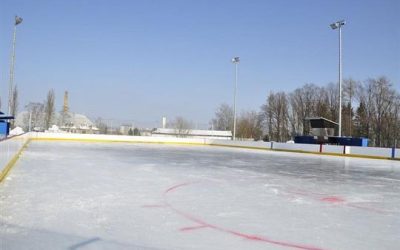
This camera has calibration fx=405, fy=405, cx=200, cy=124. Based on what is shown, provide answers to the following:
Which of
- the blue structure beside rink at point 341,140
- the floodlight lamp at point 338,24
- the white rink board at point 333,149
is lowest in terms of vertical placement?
the white rink board at point 333,149

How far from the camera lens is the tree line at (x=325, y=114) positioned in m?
51.8

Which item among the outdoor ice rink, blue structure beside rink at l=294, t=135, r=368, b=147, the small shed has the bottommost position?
the outdoor ice rink

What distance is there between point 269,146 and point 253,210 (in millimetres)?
25189

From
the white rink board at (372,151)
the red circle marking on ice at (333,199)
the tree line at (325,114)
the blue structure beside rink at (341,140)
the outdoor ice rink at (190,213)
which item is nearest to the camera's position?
the outdoor ice rink at (190,213)

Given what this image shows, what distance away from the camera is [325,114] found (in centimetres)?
5941

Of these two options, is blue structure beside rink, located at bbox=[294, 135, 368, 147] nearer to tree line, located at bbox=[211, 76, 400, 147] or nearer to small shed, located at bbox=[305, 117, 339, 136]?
small shed, located at bbox=[305, 117, 339, 136]

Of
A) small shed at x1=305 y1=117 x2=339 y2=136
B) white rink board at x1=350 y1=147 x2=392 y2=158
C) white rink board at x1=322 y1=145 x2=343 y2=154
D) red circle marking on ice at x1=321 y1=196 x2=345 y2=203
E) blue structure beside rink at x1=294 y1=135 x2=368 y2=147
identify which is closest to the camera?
red circle marking on ice at x1=321 y1=196 x2=345 y2=203

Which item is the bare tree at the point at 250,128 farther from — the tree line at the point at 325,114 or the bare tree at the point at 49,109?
the bare tree at the point at 49,109

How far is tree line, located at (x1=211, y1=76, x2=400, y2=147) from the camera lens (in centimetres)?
5184

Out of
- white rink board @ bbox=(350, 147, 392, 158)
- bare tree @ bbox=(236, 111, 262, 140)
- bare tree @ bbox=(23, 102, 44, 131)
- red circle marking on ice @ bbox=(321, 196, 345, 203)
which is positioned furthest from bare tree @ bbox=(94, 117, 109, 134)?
red circle marking on ice @ bbox=(321, 196, 345, 203)

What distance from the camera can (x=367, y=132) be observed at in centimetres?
5359

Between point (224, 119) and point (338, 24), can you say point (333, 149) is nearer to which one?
point (338, 24)

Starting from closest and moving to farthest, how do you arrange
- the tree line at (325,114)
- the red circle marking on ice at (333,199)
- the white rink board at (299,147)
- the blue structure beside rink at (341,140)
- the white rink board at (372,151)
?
1. the red circle marking on ice at (333,199)
2. the white rink board at (372,151)
3. the white rink board at (299,147)
4. the blue structure beside rink at (341,140)
5. the tree line at (325,114)

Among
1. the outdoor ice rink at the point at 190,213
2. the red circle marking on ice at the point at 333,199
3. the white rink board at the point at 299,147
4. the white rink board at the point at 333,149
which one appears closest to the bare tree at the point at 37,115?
the white rink board at the point at 299,147
